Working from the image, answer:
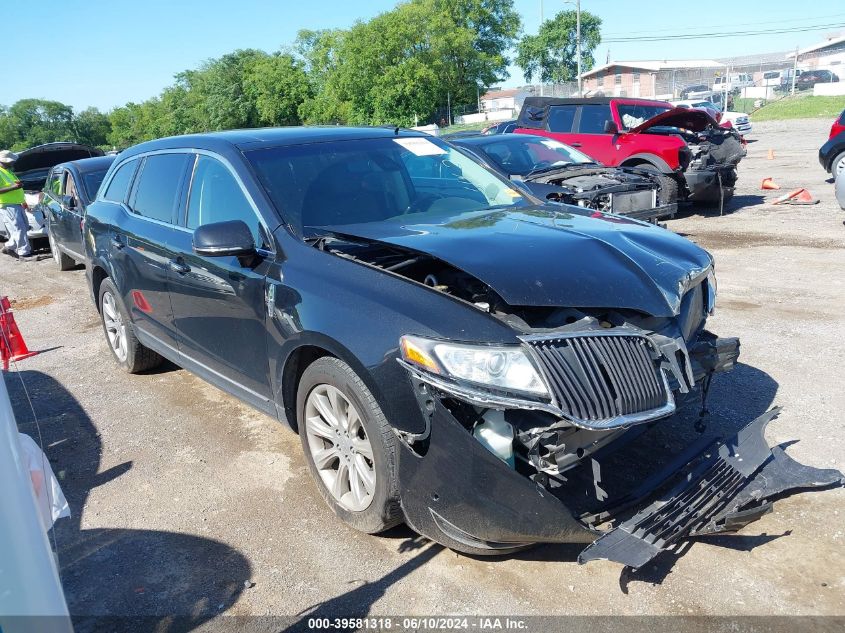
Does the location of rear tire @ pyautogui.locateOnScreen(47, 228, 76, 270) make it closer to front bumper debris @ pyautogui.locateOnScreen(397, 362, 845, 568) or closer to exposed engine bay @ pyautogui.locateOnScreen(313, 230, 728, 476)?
exposed engine bay @ pyautogui.locateOnScreen(313, 230, 728, 476)

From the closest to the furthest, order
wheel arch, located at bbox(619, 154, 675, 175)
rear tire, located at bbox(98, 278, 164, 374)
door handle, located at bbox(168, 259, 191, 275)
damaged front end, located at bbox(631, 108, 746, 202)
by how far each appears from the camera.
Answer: door handle, located at bbox(168, 259, 191, 275) → rear tire, located at bbox(98, 278, 164, 374) → wheel arch, located at bbox(619, 154, 675, 175) → damaged front end, located at bbox(631, 108, 746, 202)

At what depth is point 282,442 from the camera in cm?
437

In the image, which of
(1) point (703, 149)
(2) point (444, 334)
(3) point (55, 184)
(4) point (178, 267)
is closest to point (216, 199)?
(4) point (178, 267)

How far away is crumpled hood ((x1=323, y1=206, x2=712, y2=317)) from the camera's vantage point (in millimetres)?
2914

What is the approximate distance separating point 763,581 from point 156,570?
2.60 metres

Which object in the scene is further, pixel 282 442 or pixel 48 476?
pixel 282 442

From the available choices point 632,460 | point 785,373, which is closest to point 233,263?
point 632,460

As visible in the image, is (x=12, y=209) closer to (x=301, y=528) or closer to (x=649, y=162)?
(x=649, y=162)

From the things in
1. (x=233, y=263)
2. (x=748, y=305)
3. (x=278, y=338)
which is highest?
(x=233, y=263)

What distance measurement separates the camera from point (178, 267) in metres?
4.30

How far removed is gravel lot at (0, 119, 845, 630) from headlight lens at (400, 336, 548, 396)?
0.92m

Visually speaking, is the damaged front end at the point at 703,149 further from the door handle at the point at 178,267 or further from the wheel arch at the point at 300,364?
the wheel arch at the point at 300,364

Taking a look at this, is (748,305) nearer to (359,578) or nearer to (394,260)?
(394,260)

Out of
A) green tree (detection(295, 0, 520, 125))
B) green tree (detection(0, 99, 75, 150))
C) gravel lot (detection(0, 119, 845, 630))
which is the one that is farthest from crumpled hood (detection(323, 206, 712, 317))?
green tree (detection(0, 99, 75, 150))
